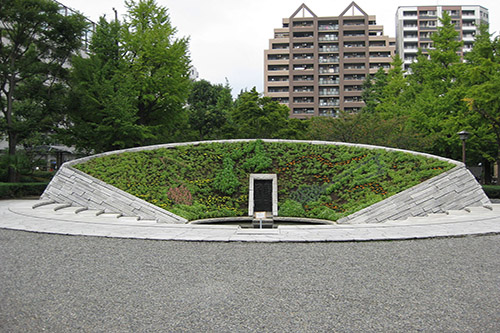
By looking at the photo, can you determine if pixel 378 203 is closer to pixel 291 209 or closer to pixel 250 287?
pixel 291 209

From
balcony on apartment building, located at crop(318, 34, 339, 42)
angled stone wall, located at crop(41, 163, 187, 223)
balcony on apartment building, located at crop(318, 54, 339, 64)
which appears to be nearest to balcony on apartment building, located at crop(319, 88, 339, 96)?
balcony on apartment building, located at crop(318, 54, 339, 64)

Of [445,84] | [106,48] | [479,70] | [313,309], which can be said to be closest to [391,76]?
[445,84]

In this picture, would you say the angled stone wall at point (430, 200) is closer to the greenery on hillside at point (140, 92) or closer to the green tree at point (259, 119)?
the greenery on hillside at point (140, 92)

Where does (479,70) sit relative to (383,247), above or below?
→ above

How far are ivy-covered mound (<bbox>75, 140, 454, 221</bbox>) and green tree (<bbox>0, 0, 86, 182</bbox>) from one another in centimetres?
766

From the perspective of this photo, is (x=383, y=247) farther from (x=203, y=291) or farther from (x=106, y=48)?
(x=106, y=48)

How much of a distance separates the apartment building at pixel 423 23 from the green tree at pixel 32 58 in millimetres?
69611

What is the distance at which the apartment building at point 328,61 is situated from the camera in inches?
2349

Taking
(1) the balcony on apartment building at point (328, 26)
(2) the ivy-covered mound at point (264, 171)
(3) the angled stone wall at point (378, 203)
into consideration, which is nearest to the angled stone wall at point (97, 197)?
(3) the angled stone wall at point (378, 203)

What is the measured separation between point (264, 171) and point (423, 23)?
7543cm

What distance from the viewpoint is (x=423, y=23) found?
239ft

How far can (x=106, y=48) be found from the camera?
2078cm

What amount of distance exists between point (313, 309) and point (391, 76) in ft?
113

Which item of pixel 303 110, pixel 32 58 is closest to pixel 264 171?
pixel 32 58
